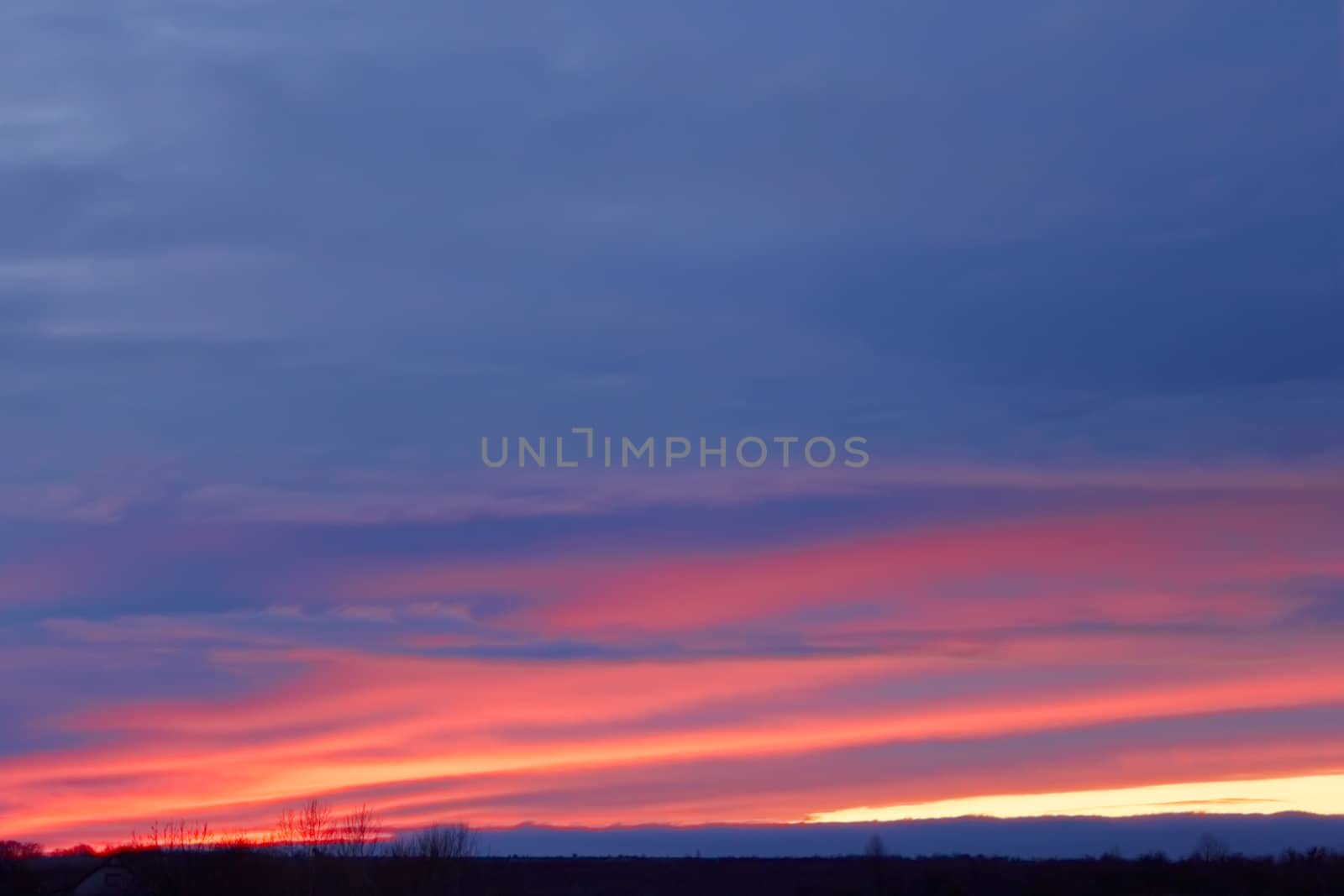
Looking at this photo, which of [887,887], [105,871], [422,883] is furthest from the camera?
[887,887]

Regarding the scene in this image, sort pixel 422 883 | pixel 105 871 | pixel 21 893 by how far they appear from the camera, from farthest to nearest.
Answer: pixel 21 893, pixel 105 871, pixel 422 883

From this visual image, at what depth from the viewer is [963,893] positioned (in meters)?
84.2

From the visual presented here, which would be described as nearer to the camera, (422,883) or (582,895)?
(422,883)

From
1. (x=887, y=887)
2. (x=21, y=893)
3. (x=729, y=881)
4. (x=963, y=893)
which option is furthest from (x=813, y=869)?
(x=21, y=893)

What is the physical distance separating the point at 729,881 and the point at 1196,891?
104 feet

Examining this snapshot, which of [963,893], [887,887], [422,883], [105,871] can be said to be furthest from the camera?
[887,887]

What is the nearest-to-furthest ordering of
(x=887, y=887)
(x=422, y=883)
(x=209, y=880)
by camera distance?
(x=422, y=883), (x=209, y=880), (x=887, y=887)

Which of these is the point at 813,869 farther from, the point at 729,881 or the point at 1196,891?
the point at 1196,891

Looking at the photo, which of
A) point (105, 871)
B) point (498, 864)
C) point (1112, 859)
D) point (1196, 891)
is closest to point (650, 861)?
point (498, 864)

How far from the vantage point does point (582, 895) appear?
89.6 metres

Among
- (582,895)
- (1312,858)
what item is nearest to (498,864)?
(582,895)

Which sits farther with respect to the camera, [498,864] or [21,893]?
[498,864]

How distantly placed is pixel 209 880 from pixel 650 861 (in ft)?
191

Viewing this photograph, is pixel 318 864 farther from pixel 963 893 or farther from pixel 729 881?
pixel 729 881
